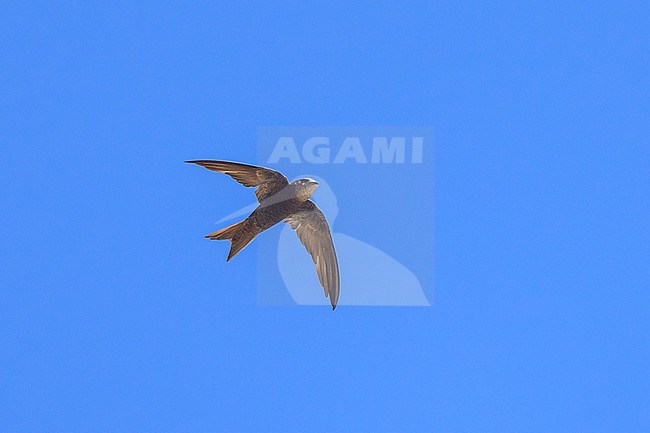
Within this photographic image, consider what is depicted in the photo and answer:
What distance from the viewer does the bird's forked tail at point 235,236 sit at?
312 cm

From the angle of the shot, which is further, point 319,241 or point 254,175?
point 319,241

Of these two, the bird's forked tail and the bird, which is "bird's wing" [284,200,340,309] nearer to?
the bird

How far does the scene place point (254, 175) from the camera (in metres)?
3.05

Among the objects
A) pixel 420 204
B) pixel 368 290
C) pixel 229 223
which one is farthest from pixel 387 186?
pixel 229 223

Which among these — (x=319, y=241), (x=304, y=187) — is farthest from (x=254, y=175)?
(x=319, y=241)

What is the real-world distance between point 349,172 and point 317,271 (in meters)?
0.38

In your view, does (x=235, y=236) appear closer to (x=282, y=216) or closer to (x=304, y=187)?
(x=282, y=216)

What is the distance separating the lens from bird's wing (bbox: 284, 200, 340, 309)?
10.2 ft

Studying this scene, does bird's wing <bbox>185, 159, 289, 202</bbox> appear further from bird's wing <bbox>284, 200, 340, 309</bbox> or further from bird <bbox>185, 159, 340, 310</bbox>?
bird's wing <bbox>284, 200, 340, 309</bbox>

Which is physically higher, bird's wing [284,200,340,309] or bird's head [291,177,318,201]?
bird's head [291,177,318,201]

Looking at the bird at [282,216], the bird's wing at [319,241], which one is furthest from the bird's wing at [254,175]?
the bird's wing at [319,241]

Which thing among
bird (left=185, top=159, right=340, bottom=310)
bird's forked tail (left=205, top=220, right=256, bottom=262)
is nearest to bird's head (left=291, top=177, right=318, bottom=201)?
bird (left=185, top=159, right=340, bottom=310)

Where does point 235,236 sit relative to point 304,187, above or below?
below

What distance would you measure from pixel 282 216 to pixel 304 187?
5.0 inches
